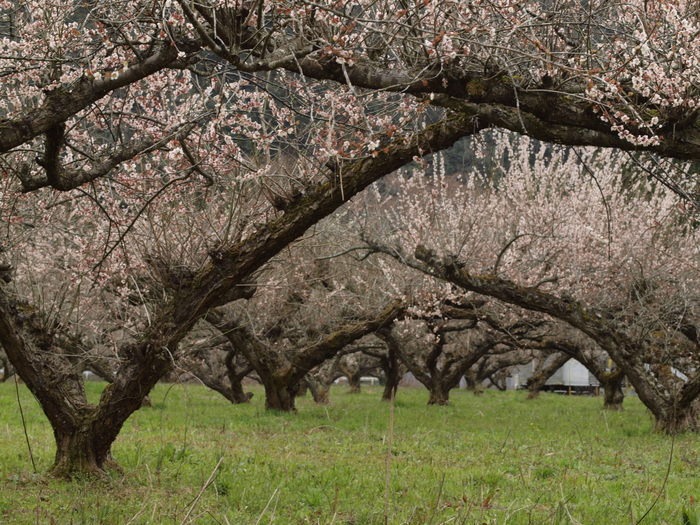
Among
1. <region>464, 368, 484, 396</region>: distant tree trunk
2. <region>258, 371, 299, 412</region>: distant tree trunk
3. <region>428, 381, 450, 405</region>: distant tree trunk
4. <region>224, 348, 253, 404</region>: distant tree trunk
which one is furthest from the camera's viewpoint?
<region>464, 368, 484, 396</region>: distant tree trunk

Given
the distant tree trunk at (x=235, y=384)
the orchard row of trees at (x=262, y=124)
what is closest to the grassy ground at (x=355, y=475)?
the orchard row of trees at (x=262, y=124)

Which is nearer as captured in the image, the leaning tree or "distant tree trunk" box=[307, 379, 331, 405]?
the leaning tree

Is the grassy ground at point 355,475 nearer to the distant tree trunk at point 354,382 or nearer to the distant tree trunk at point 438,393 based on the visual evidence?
the distant tree trunk at point 438,393

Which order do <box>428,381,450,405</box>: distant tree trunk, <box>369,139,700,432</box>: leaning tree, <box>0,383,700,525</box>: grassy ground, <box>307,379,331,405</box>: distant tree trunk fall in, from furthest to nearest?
<box>307,379,331,405</box>: distant tree trunk, <box>428,381,450,405</box>: distant tree trunk, <box>369,139,700,432</box>: leaning tree, <box>0,383,700,525</box>: grassy ground

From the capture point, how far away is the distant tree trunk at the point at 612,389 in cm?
1977

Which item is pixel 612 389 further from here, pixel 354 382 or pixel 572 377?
pixel 572 377

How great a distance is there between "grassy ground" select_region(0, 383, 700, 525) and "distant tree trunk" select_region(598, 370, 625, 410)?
4.69 m

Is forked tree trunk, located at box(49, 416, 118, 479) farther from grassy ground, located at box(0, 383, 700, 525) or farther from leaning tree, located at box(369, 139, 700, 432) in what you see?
leaning tree, located at box(369, 139, 700, 432)

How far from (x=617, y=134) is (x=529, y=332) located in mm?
14422

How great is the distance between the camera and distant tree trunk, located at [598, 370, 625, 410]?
1977cm

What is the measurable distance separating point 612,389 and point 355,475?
14.6 metres

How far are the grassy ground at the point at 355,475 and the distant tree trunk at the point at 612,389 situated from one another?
185 inches

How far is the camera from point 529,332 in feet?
62.0

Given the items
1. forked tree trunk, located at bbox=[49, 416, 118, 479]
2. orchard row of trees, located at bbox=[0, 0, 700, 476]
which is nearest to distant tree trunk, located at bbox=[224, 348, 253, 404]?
orchard row of trees, located at bbox=[0, 0, 700, 476]
